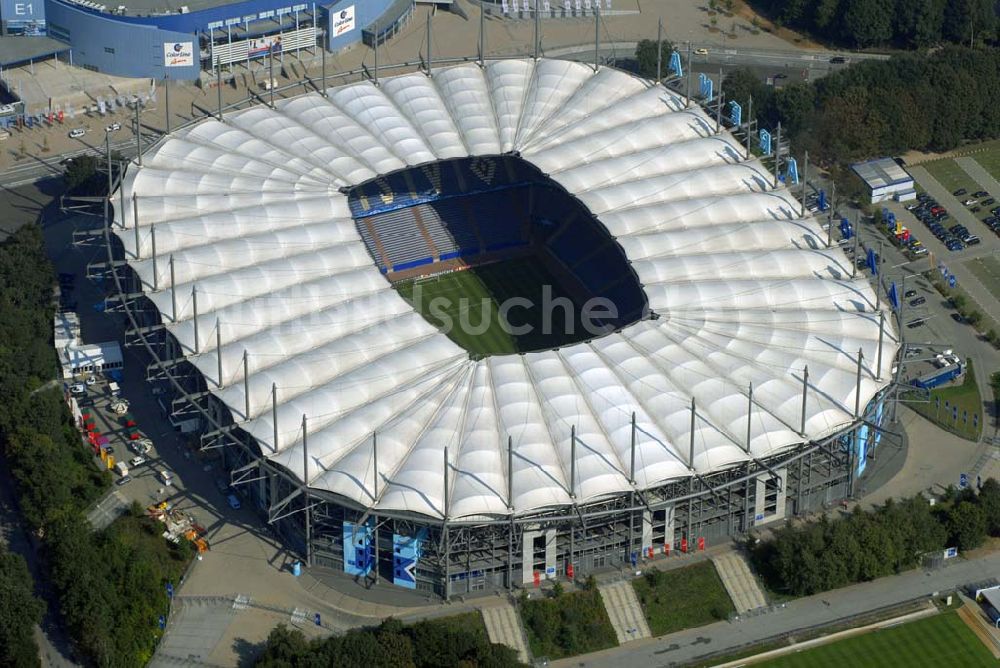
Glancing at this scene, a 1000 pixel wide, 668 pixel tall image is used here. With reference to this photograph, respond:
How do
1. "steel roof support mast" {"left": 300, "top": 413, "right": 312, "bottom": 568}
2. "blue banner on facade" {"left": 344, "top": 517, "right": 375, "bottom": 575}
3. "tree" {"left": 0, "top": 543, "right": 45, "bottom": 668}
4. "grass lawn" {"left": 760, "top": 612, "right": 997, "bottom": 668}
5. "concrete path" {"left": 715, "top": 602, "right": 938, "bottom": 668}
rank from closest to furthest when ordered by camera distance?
"tree" {"left": 0, "top": 543, "right": 45, "bottom": 668}
"concrete path" {"left": 715, "top": 602, "right": 938, "bottom": 668}
"grass lawn" {"left": 760, "top": 612, "right": 997, "bottom": 668}
"steel roof support mast" {"left": 300, "top": 413, "right": 312, "bottom": 568}
"blue banner on facade" {"left": 344, "top": 517, "right": 375, "bottom": 575}

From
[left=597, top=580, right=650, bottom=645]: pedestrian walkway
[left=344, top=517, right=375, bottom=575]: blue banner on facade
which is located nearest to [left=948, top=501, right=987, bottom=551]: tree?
[left=597, top=580, right=650, bottom=645]: pedestrian walkway

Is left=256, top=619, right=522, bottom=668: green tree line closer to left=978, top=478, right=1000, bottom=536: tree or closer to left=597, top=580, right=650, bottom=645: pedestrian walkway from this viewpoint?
left=597, top=580, right=650, bottom=645: pedestrian walkway

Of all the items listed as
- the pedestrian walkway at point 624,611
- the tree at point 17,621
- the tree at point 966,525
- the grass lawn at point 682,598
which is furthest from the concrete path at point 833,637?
the tree at point 17,621

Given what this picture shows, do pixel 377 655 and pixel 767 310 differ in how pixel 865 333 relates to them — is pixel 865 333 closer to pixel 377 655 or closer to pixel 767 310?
pixel 767 310

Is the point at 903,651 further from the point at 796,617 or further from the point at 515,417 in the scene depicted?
the point at 515,417

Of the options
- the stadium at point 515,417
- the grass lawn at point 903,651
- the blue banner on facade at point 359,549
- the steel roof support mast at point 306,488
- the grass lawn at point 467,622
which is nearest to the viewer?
the grass lawn at point 903,651

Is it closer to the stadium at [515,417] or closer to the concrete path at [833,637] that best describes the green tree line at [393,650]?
the stadium at [515,417]
